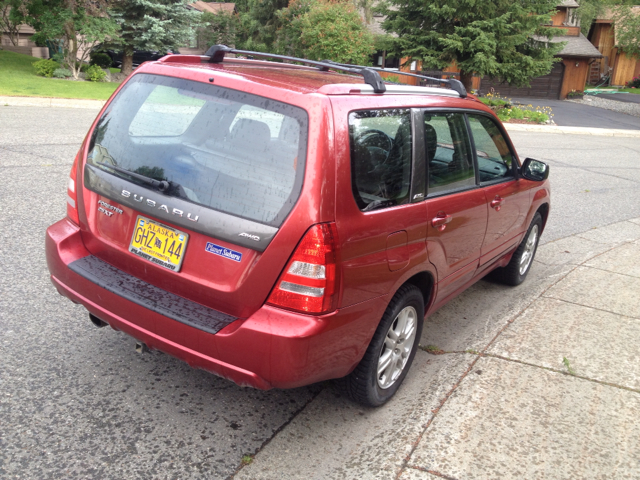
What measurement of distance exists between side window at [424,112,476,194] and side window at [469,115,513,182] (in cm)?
20

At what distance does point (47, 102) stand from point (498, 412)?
589 inches

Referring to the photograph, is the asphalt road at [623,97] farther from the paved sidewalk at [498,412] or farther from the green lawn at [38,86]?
the paved sidewalk at [498,412]

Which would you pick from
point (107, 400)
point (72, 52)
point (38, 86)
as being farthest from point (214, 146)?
point (72, 52)

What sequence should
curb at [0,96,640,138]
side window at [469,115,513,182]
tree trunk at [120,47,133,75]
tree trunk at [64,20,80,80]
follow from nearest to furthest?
side window at [469,115,513,182]
curb at [0,96,640,138]
tree trunk at [64,20,80,80]
tree trunk at [120,47,133,75]

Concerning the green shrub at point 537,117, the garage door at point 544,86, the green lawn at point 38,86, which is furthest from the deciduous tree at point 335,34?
the garage door at point 544,86

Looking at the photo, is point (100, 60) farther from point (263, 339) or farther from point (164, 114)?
point (263, 339)

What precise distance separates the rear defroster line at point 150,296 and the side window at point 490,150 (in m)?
2.31

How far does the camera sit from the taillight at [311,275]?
2.52 meters

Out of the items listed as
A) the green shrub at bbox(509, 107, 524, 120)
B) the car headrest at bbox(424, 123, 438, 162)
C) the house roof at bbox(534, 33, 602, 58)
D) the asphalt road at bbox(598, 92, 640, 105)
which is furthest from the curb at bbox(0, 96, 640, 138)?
the house roof at bbox(534, 33, 602, 58)

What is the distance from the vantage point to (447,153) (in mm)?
3697

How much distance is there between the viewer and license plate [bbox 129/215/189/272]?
2723mm

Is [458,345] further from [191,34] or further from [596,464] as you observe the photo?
[191,34]

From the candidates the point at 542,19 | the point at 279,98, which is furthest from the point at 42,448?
the point at 542,19

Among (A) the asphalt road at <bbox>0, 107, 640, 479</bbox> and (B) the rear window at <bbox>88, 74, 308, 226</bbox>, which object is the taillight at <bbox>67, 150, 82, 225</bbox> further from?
(A) the asphalt road at <bbox>0, 107, 640, 479</bbox>
